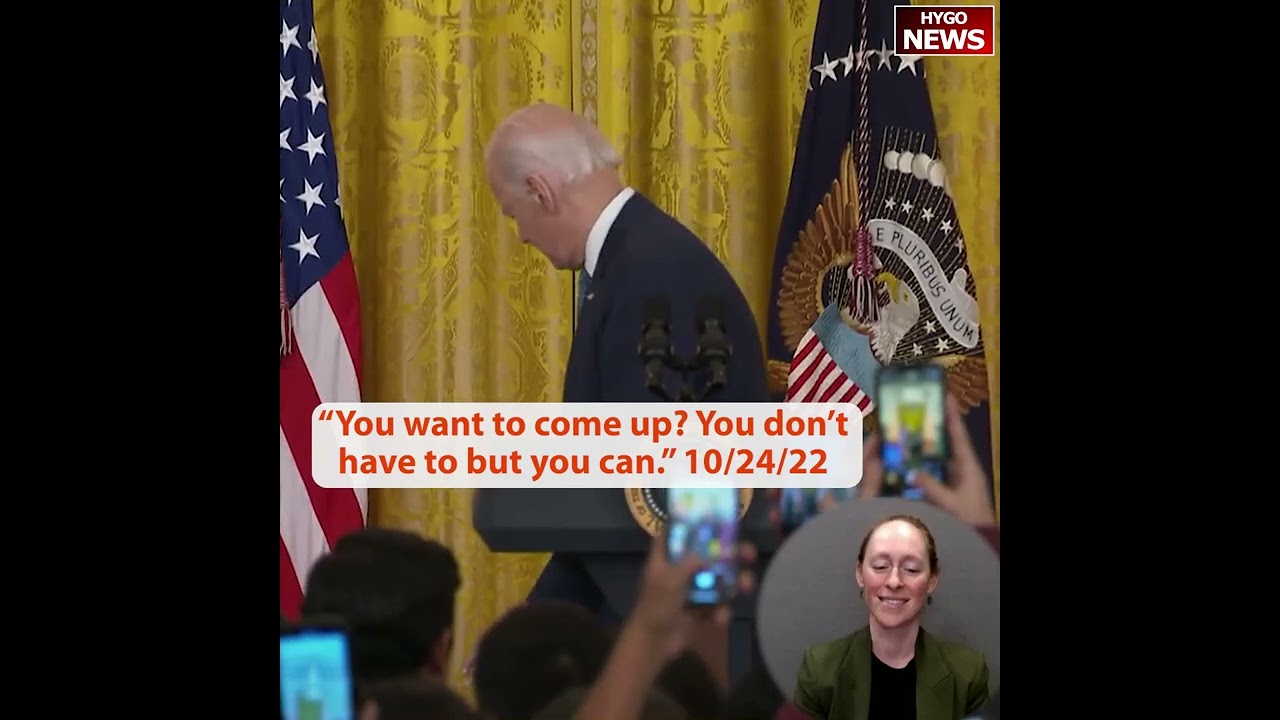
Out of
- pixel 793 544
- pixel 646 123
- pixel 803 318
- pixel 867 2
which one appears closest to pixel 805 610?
pixel 793 544

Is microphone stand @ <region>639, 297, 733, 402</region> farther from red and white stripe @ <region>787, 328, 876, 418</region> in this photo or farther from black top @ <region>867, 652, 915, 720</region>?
black top @ <region>867, 652, 915, 720</region>

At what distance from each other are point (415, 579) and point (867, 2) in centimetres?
170

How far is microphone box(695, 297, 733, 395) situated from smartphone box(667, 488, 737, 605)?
10.1 inches

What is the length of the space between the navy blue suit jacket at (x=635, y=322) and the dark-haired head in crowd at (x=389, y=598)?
0.23 meters

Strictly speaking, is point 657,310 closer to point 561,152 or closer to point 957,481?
point 561,152

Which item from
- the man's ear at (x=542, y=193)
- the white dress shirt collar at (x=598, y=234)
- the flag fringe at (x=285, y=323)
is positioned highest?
the man's ear at (x=542, y=193)

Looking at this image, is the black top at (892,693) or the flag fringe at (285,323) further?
the flag fringe at (285,323)

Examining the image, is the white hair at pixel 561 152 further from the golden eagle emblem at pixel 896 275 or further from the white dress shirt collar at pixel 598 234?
the golden eagle emblem at pixel 896 275

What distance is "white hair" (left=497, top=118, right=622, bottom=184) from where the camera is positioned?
330cm

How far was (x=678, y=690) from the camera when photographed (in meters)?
3.26

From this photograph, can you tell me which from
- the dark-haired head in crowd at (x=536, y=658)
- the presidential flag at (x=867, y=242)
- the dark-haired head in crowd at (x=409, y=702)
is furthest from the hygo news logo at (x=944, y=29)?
the dark-haired head in crowd at (x=409, y=702)

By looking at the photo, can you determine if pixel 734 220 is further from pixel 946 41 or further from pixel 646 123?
pixel 946 41

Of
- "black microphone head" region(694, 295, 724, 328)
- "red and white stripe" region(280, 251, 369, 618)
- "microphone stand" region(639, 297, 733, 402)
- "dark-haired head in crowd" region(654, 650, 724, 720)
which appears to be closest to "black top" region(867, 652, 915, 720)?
"dark-haired head in crowd" region(654, 650, 724, 720)

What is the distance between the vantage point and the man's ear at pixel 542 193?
331cm
